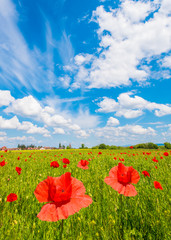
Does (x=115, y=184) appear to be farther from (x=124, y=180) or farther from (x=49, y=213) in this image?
(x=49, y=213)

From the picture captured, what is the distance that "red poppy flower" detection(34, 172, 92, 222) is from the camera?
1.00 m

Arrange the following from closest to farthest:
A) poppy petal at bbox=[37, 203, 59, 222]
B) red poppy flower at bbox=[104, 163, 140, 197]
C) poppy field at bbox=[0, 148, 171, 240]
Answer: poppy petal at bbox=[37, 203, 59, 222], poppy field at bbox=[0, 148, 171, 240], red poppy flower at bbox=[104, 163, 140, 197]

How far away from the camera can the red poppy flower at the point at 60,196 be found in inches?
39.4

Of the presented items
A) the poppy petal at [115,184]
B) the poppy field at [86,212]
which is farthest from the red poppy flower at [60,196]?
the poppy petal at [115,184]

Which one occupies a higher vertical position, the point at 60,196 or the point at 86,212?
the point at 60,196

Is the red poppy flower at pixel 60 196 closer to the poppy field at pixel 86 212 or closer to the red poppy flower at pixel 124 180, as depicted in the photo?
the poppy field at pixel 86 212

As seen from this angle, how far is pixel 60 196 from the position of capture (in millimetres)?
1053

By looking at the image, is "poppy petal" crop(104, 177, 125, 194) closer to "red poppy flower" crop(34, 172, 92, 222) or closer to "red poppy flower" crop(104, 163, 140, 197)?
"red poppy flower" crop(104, 163, 140, 197)

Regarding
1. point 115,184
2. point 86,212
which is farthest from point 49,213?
point 86,212

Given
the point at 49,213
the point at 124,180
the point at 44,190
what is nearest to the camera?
the point at 49,213

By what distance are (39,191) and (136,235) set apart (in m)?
1.77

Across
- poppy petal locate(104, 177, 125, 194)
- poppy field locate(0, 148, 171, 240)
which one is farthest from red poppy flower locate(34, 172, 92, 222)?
poppy petal locate(104, 177, 125, 194)

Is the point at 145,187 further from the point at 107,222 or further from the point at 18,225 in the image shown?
the point at 18,225

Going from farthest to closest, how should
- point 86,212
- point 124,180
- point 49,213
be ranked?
point 86,212
point 124,180
point 49,213
